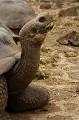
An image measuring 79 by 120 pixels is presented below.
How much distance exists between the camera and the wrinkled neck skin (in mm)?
2811

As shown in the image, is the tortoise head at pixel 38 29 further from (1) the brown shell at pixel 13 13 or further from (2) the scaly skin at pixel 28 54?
(1) the brown shell at pixel 13 13

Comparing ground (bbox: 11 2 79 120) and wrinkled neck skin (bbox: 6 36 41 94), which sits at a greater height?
wrinkled neck skin (bbox: 6 36 41 94)

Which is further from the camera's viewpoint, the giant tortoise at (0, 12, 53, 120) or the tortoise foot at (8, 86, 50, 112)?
the tortoise foot at (8, 86, 50, 112)

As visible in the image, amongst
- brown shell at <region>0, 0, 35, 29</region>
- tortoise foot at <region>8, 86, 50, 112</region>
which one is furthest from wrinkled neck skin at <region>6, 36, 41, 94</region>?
brown shell at <region>0, 0, 35, 29</region>

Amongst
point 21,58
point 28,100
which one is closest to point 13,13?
point 28,100

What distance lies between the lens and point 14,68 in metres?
2.86

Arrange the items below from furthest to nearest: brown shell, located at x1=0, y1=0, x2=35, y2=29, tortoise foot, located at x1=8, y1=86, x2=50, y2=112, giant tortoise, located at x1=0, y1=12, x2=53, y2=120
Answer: brown shell, located at x1=0, y1=0, x2=35, y2=29, tortoise foot, located at x1=8, y1=86, x2=50, y2=112, giant tortoise, located at x1=0, y1=12, x2=53, y2=120

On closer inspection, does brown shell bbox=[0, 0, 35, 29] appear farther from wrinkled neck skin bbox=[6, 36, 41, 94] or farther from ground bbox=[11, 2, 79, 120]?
wrinkled neck skin bbox=[6, 36, 41, 94]

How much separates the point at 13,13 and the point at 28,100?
2.20 m

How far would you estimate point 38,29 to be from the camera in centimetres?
276

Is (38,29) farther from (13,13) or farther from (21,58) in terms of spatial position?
(13,13)

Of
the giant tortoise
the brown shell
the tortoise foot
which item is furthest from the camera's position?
the brown shell

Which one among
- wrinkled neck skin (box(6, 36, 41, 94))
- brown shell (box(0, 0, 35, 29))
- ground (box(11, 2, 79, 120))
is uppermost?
brown shell (box(0, 0, 35, 29))

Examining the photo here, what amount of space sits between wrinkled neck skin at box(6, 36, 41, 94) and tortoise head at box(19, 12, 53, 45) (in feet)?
0.13
